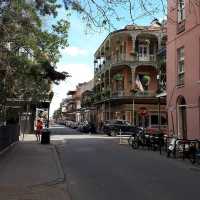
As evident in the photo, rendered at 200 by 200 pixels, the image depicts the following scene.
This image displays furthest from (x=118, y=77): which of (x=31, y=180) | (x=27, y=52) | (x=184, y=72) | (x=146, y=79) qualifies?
(x=31, y=180)

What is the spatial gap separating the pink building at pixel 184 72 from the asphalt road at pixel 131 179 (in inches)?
240

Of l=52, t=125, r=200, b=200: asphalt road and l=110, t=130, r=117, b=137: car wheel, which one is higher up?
l=110, t=130, r=117, b=137: car wheel

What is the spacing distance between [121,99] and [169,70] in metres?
29.3

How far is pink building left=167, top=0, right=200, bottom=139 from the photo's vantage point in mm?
25797

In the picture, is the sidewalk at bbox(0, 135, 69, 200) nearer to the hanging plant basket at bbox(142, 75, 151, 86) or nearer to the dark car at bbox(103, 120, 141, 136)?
the dark car at bbox(103, 120, 141, 136)

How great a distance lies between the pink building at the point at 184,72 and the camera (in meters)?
25.8

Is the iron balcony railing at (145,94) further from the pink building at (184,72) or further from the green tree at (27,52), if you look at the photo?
the green tree at (27,52)

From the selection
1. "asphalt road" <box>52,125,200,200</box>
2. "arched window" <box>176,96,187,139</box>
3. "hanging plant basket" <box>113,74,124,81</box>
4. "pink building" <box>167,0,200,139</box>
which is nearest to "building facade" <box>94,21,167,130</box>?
"hanging plant basket" <box>113,74,124,81</box>

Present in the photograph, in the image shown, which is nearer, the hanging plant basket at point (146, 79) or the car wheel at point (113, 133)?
the car wheel at point (113, 133)

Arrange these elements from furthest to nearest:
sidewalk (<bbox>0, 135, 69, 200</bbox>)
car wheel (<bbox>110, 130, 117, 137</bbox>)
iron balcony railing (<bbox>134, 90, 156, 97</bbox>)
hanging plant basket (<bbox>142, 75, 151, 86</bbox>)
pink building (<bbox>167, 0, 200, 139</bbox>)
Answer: iron balcony railing (<bbox>134, 90, 156, 97</bbox>) → hanging plant basket (<bbox>142, 75, 151, 86</bbox>) → car wheel (<bbox>110, 130, 117, 137</bbox>) → pink building (<bbox>167, 0, 200, 139</bbox>) → sidewalk (<bbox>0, 135, 69, 200</bbox>)

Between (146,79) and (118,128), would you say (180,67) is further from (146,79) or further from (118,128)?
(146,79)

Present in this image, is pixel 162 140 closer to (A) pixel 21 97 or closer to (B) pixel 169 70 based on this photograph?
(B) pixel 169 70

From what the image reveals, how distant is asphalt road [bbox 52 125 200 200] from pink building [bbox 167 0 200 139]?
6104 millimetres

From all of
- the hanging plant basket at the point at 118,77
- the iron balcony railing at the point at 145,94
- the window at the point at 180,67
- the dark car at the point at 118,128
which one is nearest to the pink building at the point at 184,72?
the window at the point at 180,67
